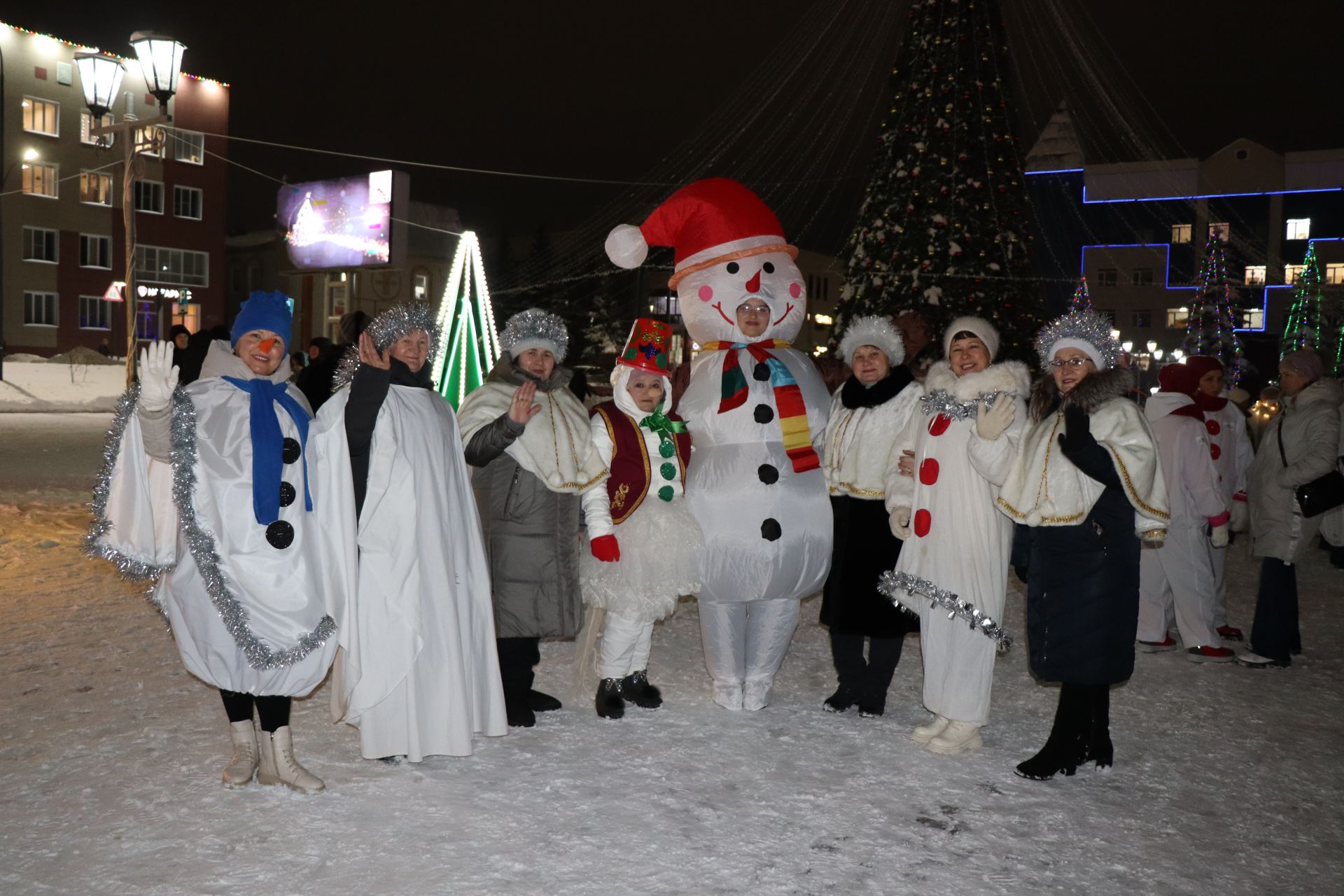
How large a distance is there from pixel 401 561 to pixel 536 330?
1.39 metres

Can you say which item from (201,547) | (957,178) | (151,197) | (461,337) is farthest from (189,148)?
(201,547)

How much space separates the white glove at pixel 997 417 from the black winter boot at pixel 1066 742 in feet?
3.69

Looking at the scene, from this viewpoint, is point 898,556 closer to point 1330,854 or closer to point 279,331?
point 1330,854

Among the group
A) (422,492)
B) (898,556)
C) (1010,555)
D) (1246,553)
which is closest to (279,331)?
(422,492)

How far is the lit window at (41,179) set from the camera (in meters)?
35.5

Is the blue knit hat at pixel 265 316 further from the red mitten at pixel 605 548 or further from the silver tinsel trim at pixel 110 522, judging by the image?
the red mitten at pixel 605 548

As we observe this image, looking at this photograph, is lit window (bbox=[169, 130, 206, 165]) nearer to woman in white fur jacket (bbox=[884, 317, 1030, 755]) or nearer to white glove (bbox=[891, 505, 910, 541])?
white glove (bbox=[891, 505, 910, 541])

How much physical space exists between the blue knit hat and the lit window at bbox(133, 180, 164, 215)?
39.2 m

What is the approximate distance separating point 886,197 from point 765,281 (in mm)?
8189

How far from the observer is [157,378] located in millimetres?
3654

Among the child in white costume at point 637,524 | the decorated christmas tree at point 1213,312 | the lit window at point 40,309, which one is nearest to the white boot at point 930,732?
the child in white costume at point 637,524

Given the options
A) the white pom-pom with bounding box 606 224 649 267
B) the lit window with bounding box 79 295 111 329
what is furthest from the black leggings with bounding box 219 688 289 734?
the lit window with bounding box 79 295 111 329

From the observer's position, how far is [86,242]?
122 feet

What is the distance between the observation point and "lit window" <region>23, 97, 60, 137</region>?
1391 inches
